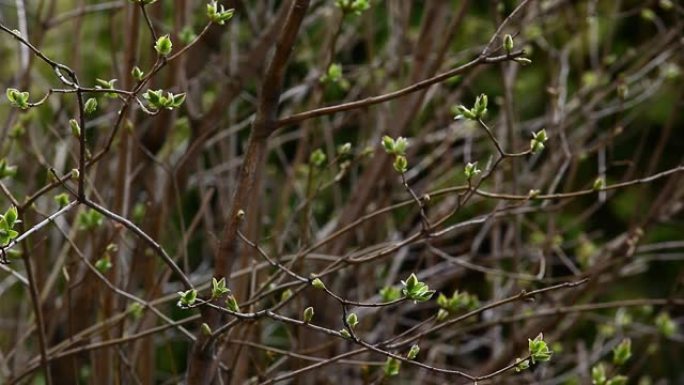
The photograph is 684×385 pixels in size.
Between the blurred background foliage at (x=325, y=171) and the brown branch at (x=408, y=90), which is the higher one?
the blurred background foliage at (x=325, y=171)

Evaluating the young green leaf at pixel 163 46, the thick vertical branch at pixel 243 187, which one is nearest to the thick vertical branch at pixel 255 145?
the thick vertical branch at pixel 243 187

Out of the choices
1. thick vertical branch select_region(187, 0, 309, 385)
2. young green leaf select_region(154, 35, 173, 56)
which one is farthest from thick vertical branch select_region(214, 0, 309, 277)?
young green leaf select_region(154, 35, 173, 56)

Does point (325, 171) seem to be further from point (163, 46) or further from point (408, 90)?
point (163, 46)

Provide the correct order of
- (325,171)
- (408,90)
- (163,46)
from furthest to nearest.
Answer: (325,171), (408,90), (163,46)

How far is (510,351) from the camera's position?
312 centimetres

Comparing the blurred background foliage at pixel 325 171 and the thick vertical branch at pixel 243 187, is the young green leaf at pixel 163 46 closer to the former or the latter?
the thick vertical branch at pixel 243 187

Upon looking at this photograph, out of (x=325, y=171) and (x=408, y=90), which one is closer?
(x=408, y=90)

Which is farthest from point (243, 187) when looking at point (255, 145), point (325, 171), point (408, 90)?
point (325, 171)

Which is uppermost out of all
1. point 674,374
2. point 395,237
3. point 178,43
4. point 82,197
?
point 178,43

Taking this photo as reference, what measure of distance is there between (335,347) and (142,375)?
2.27ft

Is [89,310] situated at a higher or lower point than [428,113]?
lower

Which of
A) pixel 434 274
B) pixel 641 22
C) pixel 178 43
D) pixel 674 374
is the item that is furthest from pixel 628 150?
pixel 178 43

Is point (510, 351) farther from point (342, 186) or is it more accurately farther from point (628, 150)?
point (628, 150)

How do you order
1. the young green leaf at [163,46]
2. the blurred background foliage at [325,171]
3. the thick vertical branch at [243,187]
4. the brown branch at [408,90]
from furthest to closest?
the blurred background foliage at [325,171], the thick vertical branch at [243,187], the brown branch at [408,90], the young green leaf at [163,46]
